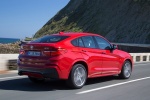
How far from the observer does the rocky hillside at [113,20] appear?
52984 mm

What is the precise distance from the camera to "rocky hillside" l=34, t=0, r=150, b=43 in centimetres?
5298

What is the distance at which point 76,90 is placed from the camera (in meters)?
9.54

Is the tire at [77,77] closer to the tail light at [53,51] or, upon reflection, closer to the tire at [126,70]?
the tail light at [53,51]

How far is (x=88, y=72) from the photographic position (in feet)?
33.3


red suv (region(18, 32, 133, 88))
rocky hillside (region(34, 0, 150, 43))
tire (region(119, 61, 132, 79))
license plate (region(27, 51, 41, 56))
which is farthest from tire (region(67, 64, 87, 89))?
rocky hillside (region(34, 0, 150, 43))

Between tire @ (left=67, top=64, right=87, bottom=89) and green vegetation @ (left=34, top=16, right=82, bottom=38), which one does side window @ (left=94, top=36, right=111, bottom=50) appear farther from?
green vegetation @ (left=34, top=16, right=82, bottom=38)

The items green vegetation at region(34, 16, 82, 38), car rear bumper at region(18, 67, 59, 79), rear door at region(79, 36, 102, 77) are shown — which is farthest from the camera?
green vegetation at region(34, 16, 82, 38)

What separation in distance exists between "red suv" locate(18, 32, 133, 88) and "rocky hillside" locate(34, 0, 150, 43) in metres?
Answer: 38.8

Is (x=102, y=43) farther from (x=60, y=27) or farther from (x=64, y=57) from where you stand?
(x=60, y=27)

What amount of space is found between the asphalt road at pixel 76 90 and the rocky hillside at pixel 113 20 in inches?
1515

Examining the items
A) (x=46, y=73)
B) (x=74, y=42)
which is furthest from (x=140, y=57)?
(x=46, y=73)

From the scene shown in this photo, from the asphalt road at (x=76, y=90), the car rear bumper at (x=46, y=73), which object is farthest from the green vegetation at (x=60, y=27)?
the car rear bumper at (x=46, y=73)

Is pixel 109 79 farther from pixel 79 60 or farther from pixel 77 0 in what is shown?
pixel 77 0

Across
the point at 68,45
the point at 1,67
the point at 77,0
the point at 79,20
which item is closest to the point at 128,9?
the point at 79,20
